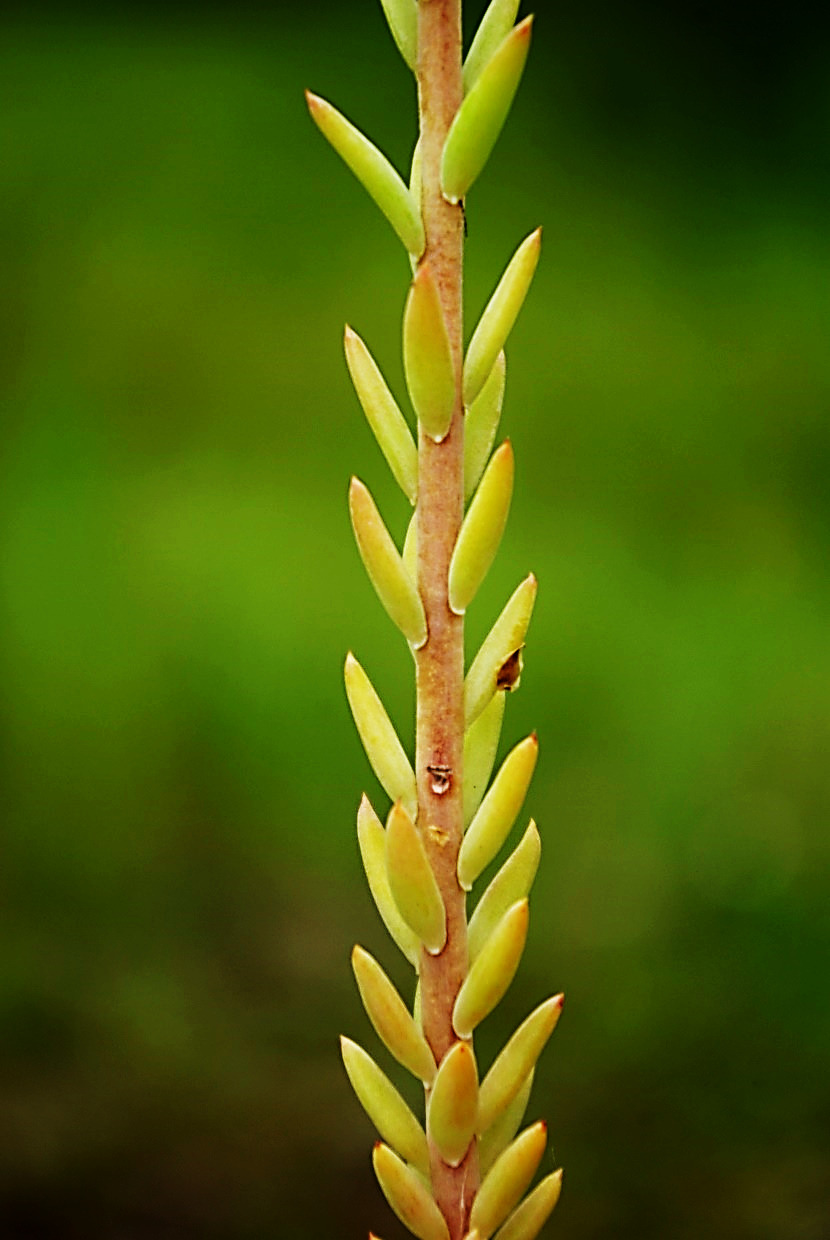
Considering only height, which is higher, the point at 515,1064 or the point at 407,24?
the point at 407,24

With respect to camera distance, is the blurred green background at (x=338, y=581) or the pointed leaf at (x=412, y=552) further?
the blurred green background at (x=338, y=581)

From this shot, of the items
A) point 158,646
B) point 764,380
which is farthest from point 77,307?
point 764,380

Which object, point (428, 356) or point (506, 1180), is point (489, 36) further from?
point (506, 1180)

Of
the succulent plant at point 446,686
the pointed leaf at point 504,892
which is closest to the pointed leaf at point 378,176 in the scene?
the succulent plant at point 446,686

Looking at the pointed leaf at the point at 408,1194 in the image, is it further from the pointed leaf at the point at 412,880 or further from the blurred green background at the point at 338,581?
the blurred green background at the point at 338,581

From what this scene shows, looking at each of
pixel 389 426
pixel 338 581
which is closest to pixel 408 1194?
pixel 389 426

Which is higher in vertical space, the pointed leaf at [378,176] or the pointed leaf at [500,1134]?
the pointed leaf at [378,176]

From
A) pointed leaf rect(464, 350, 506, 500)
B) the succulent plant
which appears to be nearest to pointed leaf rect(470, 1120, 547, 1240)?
the succulent plant
